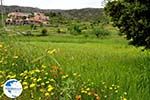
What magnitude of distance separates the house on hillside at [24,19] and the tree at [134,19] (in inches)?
307

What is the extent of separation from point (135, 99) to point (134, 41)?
807cm

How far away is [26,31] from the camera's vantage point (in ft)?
20.9

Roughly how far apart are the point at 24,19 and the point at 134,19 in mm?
8453

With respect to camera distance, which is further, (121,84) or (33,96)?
(121,84)

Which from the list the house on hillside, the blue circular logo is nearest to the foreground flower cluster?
the house on hillside

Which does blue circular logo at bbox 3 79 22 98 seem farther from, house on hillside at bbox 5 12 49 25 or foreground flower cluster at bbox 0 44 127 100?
house on hillside at bbox 5 12 49 25

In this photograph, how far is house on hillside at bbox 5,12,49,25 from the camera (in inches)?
257

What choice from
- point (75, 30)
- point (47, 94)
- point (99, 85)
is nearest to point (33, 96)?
point (47, 94)

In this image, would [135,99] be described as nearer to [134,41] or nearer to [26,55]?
[26,55]

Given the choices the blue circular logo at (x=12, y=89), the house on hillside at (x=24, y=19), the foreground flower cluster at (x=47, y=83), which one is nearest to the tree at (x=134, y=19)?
the foreground flower cluster at (x=47, y=83)

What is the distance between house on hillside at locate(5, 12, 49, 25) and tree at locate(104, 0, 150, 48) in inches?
307

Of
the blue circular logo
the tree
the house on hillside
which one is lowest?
the tree

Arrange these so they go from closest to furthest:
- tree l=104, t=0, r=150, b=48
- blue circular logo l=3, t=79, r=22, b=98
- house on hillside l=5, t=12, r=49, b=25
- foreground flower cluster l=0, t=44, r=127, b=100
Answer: blue circular logo l=3, t=79, r=22, b=98, foreground flower cluster l=0, t=44, r=127, b=100, house on hillside l=5, t=12, r=49, b=25, tree l=104, t=0, r=150, b=48

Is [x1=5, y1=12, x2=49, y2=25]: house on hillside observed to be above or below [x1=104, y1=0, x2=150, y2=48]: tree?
above
